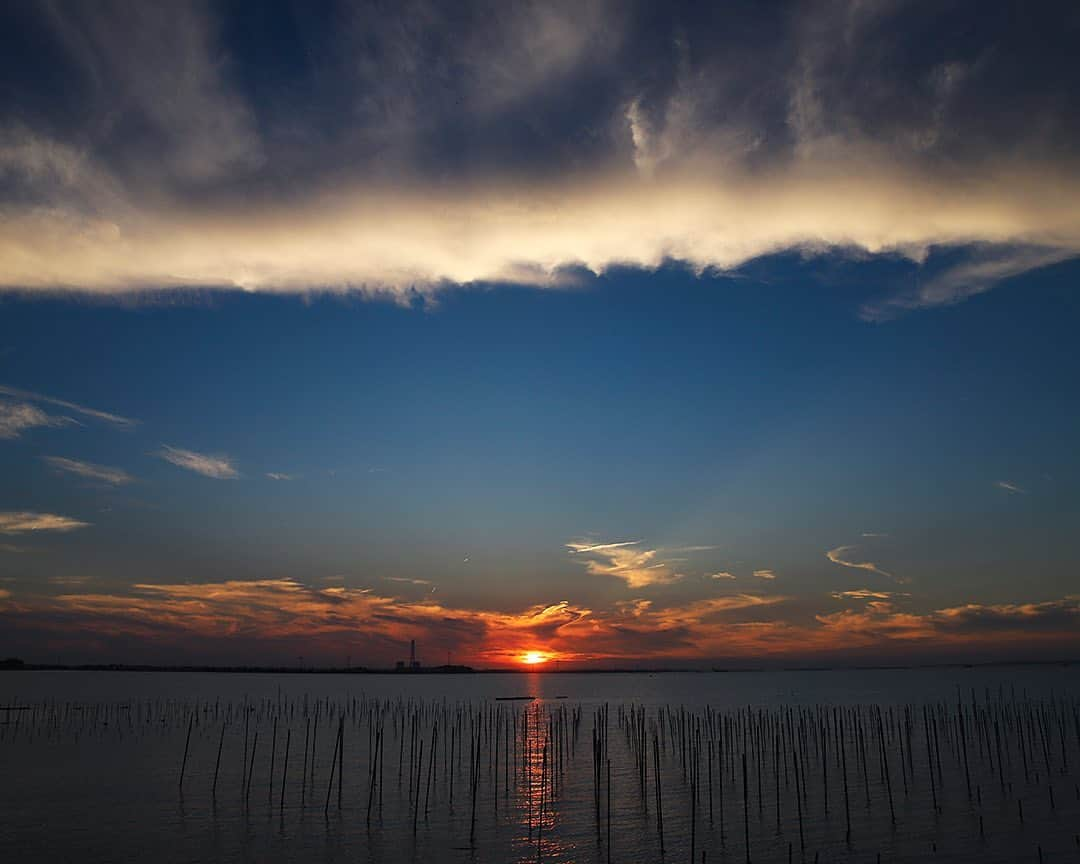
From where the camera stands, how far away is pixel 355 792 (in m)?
31.7

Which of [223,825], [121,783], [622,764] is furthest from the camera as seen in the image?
[622,764]

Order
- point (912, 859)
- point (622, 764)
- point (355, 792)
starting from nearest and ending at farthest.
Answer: point (912, 859) → point (355, 792) → point (622, 764)

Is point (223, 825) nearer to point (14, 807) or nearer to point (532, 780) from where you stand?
point (14, 807)

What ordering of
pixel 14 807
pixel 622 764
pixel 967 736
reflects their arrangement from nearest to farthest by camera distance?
1. pixel 14 807
2. pixel 622 764
3. pixel 967 736

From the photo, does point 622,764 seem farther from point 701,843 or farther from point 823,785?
point 701,843

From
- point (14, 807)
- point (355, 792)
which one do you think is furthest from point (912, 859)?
point (14, 807)

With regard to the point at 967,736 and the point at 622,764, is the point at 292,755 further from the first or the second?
the point at 967,736

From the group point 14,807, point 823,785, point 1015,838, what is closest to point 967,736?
point 823,785

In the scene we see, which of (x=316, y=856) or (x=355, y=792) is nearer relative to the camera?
(x=316, y=856)

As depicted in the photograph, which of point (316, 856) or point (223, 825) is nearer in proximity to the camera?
point (316, 856)

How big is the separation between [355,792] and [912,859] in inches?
768

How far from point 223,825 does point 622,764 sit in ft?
66.8

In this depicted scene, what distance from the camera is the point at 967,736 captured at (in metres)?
50.6

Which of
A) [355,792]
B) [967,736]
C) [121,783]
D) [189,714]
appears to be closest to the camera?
[355,792]
